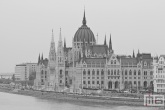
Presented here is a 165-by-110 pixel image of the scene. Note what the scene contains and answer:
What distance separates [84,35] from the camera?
16325 centimetres

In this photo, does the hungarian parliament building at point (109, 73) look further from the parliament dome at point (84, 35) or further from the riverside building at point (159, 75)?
the riverside building at point (159, 75)

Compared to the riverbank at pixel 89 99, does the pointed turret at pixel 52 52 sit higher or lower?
higher

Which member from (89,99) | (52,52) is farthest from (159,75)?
(52,52)

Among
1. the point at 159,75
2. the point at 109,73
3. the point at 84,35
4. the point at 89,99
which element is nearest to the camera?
the point at 89,99

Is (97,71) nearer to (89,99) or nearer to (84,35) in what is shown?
(84,35)

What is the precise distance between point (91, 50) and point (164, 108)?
222 feet

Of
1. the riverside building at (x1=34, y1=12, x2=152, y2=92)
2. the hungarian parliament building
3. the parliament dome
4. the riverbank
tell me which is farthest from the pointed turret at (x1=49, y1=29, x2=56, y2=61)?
the riverbank

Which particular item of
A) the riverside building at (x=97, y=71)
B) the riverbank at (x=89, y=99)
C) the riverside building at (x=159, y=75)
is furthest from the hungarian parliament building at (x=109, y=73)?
the riverside building at (x=159, y=75)

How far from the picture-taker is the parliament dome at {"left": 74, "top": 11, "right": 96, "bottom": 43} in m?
163

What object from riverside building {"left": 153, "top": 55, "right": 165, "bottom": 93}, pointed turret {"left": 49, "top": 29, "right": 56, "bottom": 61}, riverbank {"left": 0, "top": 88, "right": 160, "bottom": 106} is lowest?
riverbank {"left": 0, "top": 88, "right": 160, "bottom": 106}

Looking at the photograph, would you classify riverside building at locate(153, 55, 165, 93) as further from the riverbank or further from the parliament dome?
the parliament dome

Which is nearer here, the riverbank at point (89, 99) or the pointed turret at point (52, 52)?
the riverbank at point (89, 99)

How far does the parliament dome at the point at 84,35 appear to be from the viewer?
163 m

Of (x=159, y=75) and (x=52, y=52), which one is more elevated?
(x=52, y=52)
